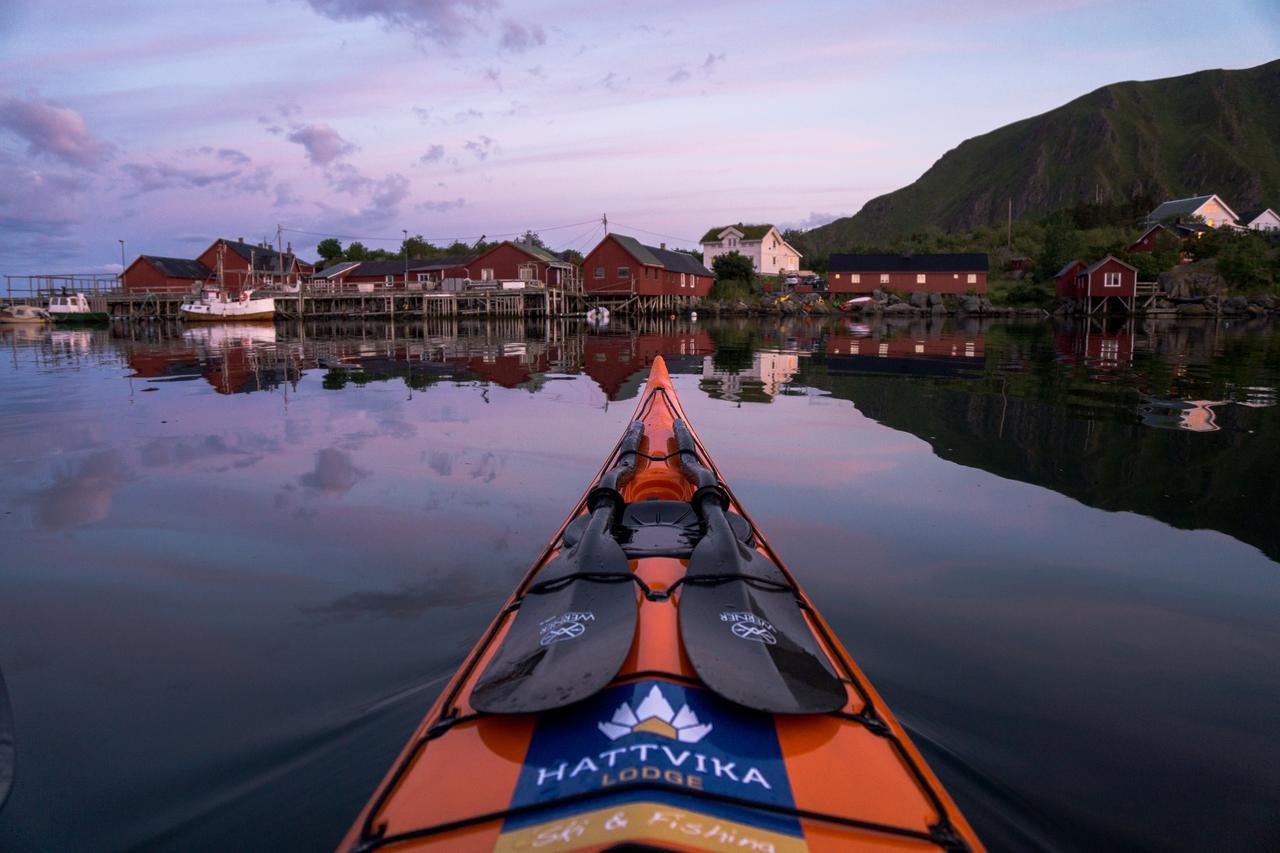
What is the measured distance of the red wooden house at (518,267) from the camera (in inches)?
2095

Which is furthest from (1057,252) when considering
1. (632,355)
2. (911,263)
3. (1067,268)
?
(632,355)

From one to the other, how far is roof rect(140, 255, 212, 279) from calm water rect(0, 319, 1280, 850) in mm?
53656

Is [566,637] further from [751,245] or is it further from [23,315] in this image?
[751,245]

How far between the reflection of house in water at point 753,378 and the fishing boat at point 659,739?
35.2 feet

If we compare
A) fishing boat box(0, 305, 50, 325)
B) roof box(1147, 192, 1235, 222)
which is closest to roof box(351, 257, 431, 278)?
fishing boat box(0, 305, 50, 325)

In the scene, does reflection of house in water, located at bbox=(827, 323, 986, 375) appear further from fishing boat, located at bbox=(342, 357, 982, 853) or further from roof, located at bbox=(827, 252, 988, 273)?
roof, located at bbox=(827, 252, 988, 273)

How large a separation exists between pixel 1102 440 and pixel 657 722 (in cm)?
897

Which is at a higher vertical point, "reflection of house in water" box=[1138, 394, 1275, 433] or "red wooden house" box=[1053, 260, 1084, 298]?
"red wooden house" box=[1053, 260, 1084, 298]

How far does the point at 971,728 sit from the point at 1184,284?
181 ft

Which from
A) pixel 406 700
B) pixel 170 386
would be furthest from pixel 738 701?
pixel 170 386

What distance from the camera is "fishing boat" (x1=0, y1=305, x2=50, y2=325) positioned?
49.4m

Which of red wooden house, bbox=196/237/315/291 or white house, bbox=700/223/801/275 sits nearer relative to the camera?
red wooden house, bbox=196/237/315/291

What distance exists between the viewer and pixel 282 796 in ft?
9.67

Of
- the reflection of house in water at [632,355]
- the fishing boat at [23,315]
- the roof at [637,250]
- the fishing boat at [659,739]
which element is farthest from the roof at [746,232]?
the fishing boat at [659,739]
